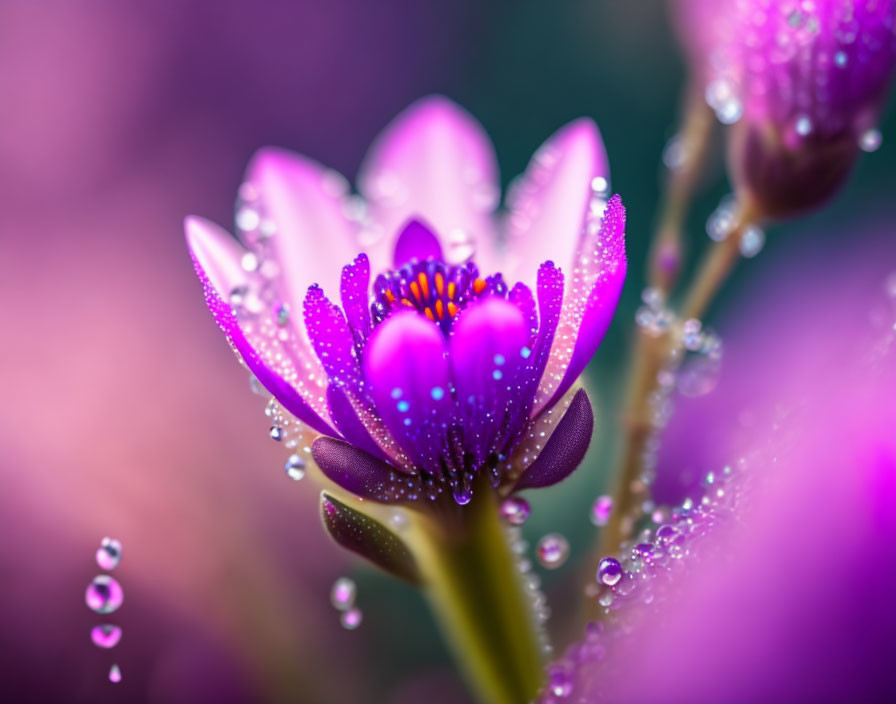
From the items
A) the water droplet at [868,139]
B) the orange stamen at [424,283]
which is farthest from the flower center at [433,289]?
the water droplet at [868,139]

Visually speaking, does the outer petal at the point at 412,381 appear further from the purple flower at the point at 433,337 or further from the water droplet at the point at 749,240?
the water droplet at the point at 749,240

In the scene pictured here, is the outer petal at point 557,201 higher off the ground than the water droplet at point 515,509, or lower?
higher

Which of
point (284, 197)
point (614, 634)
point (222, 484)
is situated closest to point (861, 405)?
point (614, 634)

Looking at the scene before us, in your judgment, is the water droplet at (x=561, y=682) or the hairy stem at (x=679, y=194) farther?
the hairy stem at (x=679, y=194)

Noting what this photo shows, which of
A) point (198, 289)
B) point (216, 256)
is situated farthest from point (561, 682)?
point (198, 289)

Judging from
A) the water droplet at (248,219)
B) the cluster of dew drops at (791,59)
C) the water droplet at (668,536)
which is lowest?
the water droplet at (668,536)

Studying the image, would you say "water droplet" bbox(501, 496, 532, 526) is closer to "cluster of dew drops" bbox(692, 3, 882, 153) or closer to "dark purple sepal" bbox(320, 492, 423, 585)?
"dark purple sepal" bbox(320, 492, 423, 585)

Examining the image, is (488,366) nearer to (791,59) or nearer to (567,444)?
(567,444)
